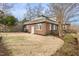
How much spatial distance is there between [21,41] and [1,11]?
33 centimetres

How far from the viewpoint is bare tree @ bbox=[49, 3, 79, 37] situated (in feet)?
5.44

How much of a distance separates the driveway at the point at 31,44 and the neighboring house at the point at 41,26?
1.9 inches

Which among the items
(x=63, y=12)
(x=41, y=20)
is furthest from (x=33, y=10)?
(x=63, y=12)

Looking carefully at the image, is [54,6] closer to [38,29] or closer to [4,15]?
[38,29]

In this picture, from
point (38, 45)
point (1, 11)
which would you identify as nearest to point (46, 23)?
point (38, 45)

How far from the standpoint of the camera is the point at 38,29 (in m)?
1.68

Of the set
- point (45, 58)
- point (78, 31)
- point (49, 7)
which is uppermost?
point (49, 7)

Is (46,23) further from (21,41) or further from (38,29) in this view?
(21,41)

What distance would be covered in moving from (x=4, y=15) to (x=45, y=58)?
548 millimetres

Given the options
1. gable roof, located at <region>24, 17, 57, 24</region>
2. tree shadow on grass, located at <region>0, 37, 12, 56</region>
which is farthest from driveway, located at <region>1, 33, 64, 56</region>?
gable roof, located at <region>24, 17, 57, 24</region>

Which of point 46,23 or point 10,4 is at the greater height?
point 10,4

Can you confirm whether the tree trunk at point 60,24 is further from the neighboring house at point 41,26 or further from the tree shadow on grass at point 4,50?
the tree shadow on grass at point 4,50

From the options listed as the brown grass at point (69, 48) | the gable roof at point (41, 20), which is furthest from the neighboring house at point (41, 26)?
the brown grass at point (69, 48)

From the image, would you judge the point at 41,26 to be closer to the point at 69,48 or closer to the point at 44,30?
the point at 44,30
